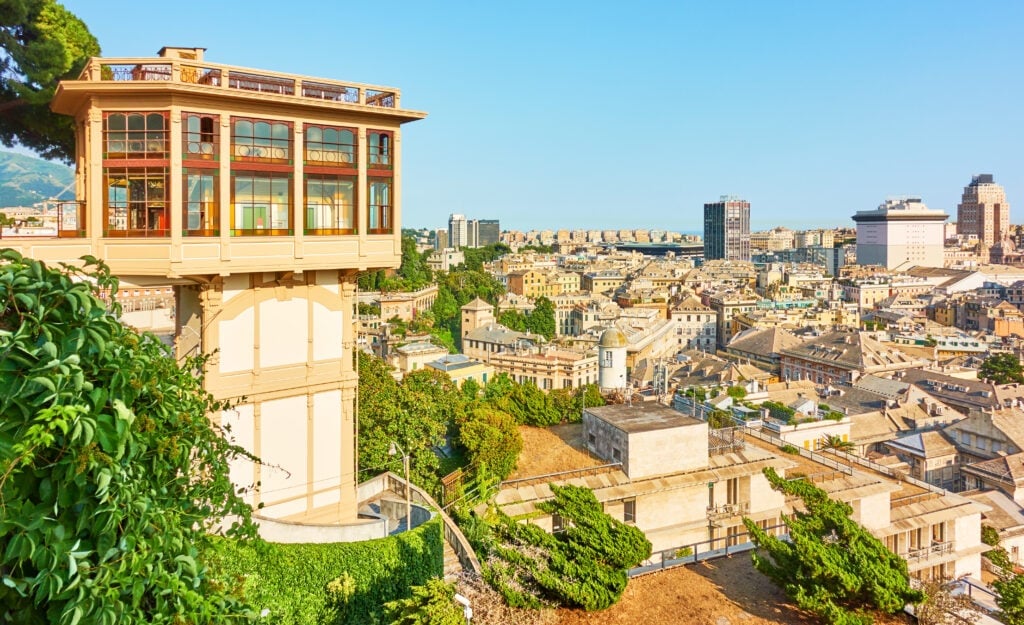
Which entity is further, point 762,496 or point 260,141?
point 762,496

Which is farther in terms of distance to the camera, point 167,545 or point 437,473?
point 437,473

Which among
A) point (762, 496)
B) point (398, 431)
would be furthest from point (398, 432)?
point (762, 496)

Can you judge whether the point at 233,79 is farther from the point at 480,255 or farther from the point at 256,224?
the point at 480,255

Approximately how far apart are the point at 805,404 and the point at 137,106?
3302 centimetres

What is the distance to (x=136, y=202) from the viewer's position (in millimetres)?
10391

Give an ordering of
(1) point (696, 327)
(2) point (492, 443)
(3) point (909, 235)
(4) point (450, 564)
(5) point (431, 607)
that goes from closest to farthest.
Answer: (5) point (431, 607) → (4) point (450, 564) → (2) point (492, 443) → (1) point (696, 327) → (3) point (909, 235)

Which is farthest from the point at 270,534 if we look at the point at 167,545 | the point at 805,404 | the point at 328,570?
the point at 805,404

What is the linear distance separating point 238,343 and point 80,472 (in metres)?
7.40

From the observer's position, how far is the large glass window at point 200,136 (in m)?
10.4

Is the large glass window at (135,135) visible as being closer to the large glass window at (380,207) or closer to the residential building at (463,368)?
the large glass window at (380,207)

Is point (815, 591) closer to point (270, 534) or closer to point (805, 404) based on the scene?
point (270, 534)

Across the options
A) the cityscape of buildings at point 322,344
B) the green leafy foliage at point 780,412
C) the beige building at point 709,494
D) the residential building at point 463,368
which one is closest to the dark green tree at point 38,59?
the cityscape of buildings at point 322,344

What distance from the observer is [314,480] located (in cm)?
1226

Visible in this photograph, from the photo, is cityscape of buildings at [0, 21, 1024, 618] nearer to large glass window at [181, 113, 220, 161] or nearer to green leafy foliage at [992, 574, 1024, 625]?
large glass window at [181, 113, 220, 161]
